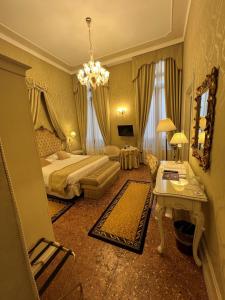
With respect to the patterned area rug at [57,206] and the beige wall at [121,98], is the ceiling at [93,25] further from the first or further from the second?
the patterned area rug at [57,206]

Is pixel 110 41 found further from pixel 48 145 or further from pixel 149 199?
pixel 149 199

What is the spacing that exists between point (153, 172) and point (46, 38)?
3943 millimetres

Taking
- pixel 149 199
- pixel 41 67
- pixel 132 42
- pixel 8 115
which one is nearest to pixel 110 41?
A: pixel 132 42

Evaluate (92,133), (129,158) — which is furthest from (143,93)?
(92,133)

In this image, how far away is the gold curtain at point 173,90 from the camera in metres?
3.82

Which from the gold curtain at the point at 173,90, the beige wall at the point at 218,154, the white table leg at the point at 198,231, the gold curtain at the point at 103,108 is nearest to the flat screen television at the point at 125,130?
the gold curtain at the point at 103,108

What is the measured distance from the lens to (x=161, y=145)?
4.44 meters

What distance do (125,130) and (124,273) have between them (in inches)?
158

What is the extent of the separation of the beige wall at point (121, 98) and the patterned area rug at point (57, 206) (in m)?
2.98

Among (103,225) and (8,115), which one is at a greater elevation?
(8,115)

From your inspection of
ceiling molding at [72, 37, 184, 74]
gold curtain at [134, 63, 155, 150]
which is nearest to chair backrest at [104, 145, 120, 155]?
gold curtain at [134, 63, 155, 150]

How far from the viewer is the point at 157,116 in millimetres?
4352

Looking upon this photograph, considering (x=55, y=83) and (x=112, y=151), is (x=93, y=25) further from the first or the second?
(x=112, y=151)

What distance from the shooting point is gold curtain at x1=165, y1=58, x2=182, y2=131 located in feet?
12.5
